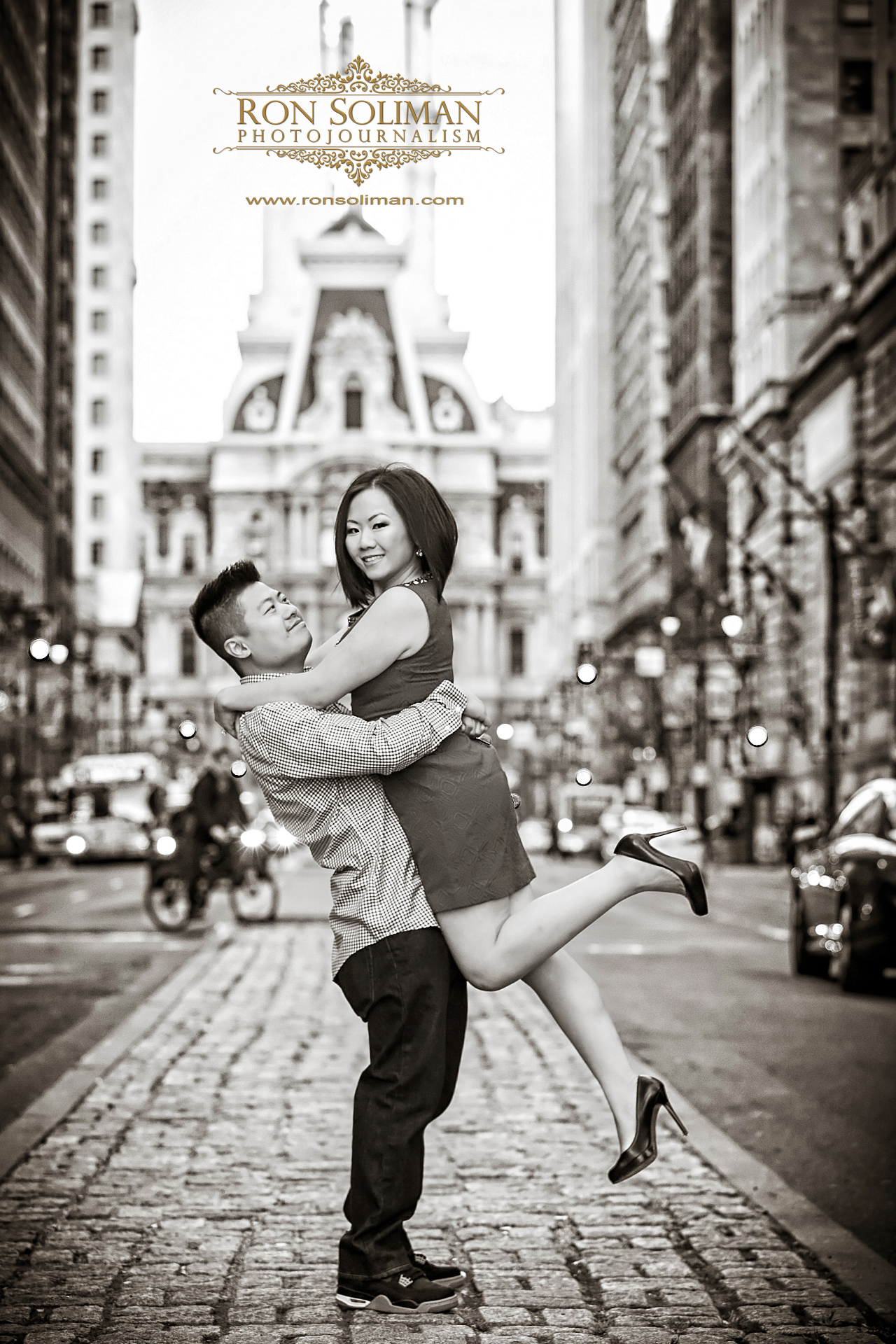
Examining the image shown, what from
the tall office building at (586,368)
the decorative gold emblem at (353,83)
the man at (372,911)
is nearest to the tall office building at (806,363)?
the tall office building at (586,368)

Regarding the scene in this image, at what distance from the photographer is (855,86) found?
60.3 meters

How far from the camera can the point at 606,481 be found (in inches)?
4316

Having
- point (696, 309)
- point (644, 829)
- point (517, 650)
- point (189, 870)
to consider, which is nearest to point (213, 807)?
point (189, 870)

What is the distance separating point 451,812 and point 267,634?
2.13 feet

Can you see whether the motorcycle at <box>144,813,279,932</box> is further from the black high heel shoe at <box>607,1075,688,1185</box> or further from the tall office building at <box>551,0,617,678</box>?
the tall office building at <box>551,0,617,678</box>

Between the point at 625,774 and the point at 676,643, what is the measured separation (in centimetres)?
2168

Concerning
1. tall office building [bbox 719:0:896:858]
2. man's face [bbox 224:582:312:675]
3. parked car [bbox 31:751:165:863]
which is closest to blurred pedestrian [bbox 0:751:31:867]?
parked car [bbox 31:751:165:863]

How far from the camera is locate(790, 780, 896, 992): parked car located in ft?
48.4

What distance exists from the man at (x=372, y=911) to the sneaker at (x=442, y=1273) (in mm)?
12

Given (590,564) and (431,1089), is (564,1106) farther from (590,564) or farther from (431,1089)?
(590,564)

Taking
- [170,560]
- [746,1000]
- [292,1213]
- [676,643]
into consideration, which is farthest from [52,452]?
[292,1213]

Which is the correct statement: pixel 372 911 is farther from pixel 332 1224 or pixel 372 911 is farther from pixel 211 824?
pixel 211 824

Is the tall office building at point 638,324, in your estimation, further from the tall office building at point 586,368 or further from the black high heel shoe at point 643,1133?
the black high heel shoe at point 643,1133

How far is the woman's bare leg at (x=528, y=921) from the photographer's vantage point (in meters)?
4.94
